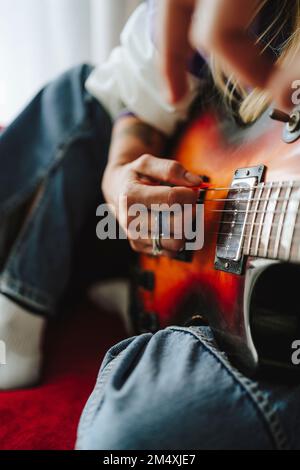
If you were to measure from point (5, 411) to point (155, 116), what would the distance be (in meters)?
0.48

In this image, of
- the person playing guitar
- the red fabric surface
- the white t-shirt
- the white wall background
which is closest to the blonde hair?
the person playing guitar

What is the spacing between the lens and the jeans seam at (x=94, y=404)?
375 mm

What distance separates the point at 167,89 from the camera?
0.37 metres

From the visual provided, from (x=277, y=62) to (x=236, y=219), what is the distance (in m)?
0.16

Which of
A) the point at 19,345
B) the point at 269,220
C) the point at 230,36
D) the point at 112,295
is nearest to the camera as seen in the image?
the point at 230,36

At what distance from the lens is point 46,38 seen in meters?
1.14

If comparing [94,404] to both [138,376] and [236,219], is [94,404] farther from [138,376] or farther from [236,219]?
[236,219]

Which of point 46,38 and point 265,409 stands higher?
point 46,38

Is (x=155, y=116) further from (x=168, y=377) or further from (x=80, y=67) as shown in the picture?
(x=168, y=377)

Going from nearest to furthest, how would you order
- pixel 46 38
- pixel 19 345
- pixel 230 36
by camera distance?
1. pixel 230 36
2. pixel 19 345
3. pixel 46 38

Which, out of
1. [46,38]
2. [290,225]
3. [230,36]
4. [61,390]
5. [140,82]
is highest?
[46,38]

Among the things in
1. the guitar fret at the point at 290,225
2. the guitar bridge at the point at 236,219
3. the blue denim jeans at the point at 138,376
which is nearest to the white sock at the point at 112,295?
the blue denim jeans at the point at 138,376

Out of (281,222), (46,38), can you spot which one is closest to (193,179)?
(281,222)

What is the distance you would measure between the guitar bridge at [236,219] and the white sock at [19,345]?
0.32 m
